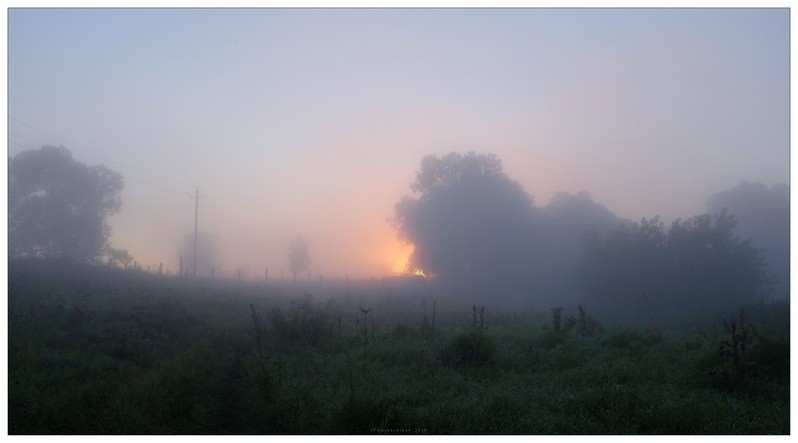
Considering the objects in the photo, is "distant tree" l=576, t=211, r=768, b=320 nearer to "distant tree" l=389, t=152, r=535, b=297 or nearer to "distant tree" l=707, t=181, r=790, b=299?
"distant tree" l=707, t=181, r=790, b=299

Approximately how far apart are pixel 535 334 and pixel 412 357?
4.62m

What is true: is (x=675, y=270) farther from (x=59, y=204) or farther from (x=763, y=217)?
(x=59, y=204)

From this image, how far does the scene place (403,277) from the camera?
3591 centimetres

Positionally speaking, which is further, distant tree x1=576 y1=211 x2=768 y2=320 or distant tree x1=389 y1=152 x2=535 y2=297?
distant tree x1=389 y1=152 x2=535 y2=297

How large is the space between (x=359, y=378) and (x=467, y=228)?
2811cm

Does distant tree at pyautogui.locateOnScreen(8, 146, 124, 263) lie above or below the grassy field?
above

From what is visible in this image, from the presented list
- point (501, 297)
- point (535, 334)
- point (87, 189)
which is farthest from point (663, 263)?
point (87, 189)

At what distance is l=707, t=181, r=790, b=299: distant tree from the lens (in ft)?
98.5

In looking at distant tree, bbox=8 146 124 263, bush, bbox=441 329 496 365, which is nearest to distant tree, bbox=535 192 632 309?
bush, bbox=441 329 496 365

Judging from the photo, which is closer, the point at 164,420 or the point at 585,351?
the point at 164,420

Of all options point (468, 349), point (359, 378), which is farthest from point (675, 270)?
point (359, 378)

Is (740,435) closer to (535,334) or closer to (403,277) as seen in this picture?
(535,334)

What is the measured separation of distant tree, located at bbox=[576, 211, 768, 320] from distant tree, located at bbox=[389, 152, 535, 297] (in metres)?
7.24

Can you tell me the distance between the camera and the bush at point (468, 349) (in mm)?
9539
